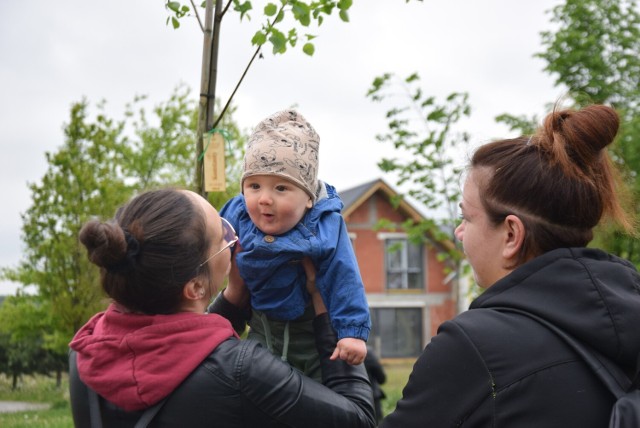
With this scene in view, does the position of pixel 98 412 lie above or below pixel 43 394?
above

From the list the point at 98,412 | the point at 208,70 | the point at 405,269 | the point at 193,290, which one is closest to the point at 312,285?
the point at 193,290

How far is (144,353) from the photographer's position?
6.57ft

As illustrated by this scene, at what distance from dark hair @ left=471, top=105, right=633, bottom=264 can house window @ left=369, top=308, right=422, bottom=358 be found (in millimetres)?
29590

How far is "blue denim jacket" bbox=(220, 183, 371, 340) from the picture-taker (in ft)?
8.49

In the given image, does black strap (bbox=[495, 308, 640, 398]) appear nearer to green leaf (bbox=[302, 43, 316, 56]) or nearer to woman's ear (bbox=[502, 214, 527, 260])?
woman's ear (bbox=[502, 214, 527, 260])

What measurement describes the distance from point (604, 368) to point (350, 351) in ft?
3.00

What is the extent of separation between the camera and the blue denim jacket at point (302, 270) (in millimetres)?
2588

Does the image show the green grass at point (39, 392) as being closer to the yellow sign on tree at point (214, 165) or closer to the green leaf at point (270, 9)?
the yellow sign on tree at point (214, 165)

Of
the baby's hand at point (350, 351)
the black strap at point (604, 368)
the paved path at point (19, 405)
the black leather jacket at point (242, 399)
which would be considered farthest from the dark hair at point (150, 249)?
the paved path at point (19, 405)

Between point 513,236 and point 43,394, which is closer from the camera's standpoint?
point 513,236

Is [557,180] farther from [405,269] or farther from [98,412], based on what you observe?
[405,269]

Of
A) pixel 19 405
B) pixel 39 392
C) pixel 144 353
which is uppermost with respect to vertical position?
pixel 144 353

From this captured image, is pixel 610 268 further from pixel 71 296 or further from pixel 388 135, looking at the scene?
pixel 71 296

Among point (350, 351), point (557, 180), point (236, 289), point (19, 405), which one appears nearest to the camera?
point (557, 180)
